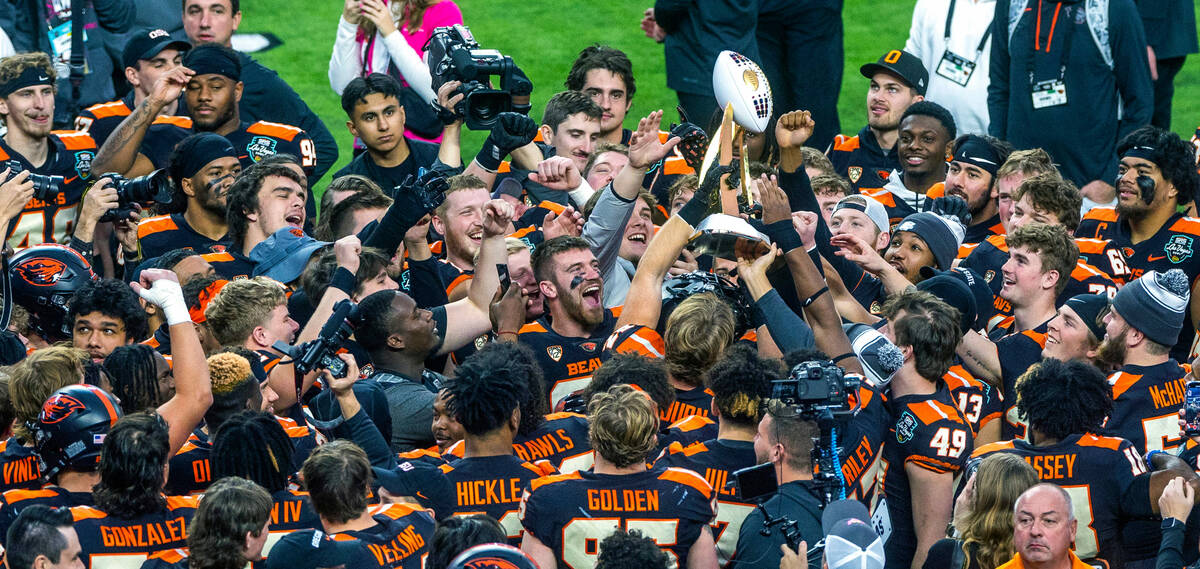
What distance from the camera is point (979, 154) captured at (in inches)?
348

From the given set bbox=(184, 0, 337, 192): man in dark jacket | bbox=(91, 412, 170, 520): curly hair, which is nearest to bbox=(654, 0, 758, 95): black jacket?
bbox=(184, 0, 337, 192): man in dark jacket

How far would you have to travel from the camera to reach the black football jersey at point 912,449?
19.6 feet

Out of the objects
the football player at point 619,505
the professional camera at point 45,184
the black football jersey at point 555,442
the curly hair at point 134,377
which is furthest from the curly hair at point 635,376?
the professional camera at point 45,184

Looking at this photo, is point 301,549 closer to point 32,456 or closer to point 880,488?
point 32,456

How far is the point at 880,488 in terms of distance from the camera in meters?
5.90

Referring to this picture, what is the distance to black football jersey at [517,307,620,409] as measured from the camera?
6.65 metres

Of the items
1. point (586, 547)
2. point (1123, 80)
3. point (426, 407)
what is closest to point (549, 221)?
point (426, 407)

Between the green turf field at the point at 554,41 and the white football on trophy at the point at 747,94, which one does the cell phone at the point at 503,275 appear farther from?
the green turf field at the point at 554,41

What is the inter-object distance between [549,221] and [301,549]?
333cm

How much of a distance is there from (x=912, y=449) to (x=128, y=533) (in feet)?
9.31

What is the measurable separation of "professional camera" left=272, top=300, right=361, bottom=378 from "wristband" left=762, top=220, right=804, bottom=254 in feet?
5.48

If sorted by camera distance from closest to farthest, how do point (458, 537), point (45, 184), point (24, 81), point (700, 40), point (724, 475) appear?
1. point (458, 537)
2. point (724, 475)
3. point (45, 184)
4. point (24, 81)
5. point (700, 40)

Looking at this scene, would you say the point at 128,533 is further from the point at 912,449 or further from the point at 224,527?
the point at 912,449

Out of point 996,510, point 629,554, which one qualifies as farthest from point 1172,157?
point 629,554
